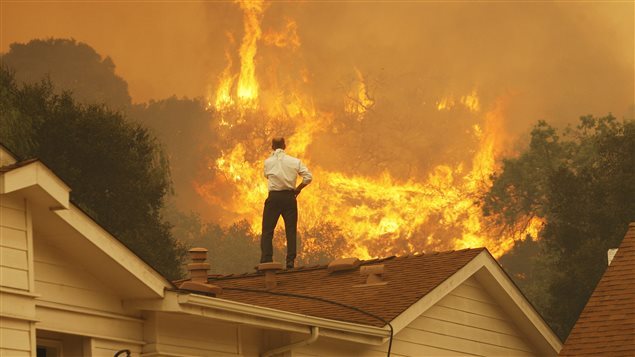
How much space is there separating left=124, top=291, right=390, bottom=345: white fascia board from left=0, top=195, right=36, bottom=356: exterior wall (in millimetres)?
1657

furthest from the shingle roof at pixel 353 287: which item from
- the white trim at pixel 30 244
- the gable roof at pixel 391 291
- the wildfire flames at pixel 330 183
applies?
the wildfire flames at pixel 330 183

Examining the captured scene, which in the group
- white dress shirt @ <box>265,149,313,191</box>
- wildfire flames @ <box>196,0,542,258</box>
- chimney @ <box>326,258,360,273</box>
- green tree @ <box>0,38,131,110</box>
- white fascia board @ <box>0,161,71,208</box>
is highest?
green tree @ <box>0,38,131,110</box>

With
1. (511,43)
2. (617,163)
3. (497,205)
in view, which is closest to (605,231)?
(617,163)

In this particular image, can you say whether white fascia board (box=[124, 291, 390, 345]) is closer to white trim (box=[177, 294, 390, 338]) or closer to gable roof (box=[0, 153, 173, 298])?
white trim (box=[177, 294, 390, 338])

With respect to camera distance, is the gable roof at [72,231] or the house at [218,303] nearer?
the gable roof at [72,231]

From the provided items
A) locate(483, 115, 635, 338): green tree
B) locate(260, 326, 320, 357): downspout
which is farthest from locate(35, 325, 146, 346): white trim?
locate(483, 115, 635, 338): green tree

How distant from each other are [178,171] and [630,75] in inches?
1483

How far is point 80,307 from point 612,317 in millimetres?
8530

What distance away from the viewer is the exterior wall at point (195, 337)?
46.3 ft

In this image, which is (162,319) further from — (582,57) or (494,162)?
(582,57)

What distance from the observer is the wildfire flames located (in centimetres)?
6819

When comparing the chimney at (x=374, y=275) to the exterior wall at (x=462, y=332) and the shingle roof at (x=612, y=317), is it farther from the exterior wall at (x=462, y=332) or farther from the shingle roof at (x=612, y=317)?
the shingle roof at (x=612, y=317)

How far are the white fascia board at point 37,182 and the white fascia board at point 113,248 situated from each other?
249mm

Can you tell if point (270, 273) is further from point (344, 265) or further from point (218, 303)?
point (218, 303)
